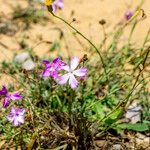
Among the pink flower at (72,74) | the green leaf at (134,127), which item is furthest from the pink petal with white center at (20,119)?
the green leaf at (134,127)

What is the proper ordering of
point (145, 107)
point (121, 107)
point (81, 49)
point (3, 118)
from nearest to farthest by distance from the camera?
point (121, 107) → point (3, 118) → point (145, 107) → point (81, 49)

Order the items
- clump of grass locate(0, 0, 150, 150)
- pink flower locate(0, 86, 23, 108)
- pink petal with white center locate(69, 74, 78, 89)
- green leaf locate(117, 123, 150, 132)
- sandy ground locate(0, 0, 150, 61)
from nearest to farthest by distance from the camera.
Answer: pink petal with white center locate(69, 74, 78, 89), pink flower locate(0, 86, 23, 108), clump of grass locate(0, 0, 150, 150), green leaf locate(117, 123, 150, 132), sandy ground locate(0, 0, 150, 61)

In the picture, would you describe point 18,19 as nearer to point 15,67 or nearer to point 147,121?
point 15,67

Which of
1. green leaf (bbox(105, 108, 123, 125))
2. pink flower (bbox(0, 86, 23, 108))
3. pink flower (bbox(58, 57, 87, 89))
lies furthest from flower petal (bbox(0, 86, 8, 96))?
green leaf (bbox(105, 108, 123, 125))

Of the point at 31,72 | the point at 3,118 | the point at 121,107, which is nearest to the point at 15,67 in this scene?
the point at 31,72

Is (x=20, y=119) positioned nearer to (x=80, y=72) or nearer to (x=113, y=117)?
(x=80, y=72)

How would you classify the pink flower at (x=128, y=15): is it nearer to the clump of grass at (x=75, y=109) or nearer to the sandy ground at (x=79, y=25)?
the sandy ground at (x=79, y=25)

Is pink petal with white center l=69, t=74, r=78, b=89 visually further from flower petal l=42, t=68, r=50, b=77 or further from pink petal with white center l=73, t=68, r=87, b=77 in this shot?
flower petal l=42, t=68, r=50, b=77

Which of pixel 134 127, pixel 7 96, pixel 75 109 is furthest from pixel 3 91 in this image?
pixel 134 127

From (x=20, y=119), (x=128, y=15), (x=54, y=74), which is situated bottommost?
(x=20, y=119)
